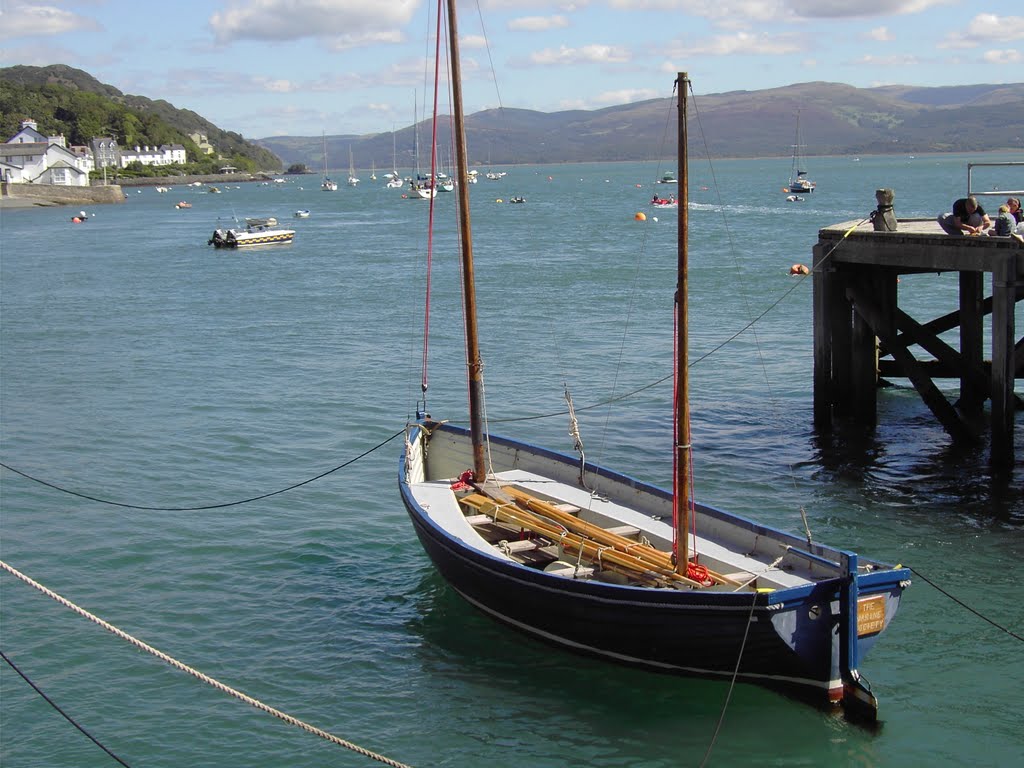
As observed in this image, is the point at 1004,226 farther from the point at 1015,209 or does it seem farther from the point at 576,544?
the point at 576,544

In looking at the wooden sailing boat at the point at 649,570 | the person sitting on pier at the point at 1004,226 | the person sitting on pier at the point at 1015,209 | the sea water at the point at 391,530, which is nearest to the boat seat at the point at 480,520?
the wooden sailing boat at the point at 649,570

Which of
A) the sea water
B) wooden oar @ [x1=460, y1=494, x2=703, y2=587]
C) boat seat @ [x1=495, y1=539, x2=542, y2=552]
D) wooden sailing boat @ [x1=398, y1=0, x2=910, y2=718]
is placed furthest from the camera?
boat seat @ [x1=495, y1=539, x2=542, y2=552]

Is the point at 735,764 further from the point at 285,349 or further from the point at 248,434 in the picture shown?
the point at 285,349

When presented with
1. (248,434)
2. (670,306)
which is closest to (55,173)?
(670,306)

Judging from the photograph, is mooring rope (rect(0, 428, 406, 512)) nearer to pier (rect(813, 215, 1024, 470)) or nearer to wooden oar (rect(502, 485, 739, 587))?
wooden oar (rect(502, 485, 739, 587))

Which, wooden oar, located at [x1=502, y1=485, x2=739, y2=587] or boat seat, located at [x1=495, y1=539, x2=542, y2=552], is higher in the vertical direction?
wooden oar, located at [x1=502, y1=485, x2=739, y2=587]

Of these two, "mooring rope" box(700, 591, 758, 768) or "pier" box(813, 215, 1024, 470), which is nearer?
"mooring rope" box(700, 591, 758, 768)

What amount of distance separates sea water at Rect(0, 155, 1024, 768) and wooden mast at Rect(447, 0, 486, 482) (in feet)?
6.39


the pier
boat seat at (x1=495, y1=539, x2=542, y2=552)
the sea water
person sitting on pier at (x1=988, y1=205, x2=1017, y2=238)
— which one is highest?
person sitting on pier at (x1=988, y1=205, x2=1017, y2=238)

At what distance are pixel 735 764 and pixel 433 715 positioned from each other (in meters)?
3.73

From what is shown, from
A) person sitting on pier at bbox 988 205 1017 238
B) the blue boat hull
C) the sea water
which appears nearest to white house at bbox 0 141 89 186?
the sea water

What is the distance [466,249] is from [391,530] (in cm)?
567

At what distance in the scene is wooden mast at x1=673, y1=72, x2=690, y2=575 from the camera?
46.1 feet

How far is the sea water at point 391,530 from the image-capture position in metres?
14.5
